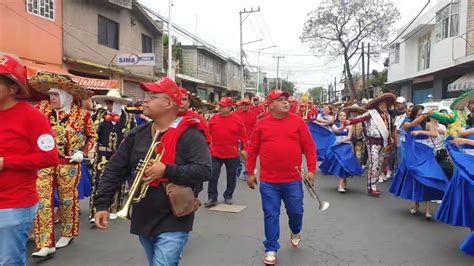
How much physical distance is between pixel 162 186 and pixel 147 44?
2423 centimetres

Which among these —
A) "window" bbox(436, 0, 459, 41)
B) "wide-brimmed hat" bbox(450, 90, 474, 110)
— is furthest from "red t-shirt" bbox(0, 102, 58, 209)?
"window" bbox(436, 0, 459, 41)

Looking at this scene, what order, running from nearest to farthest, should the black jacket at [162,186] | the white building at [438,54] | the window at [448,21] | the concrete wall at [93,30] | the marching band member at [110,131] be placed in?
the black jacket at [162,186]
the marching band member at [110,131]
the concrete wall at [93,30]
the white building at [438,54]
the window at [448,21]

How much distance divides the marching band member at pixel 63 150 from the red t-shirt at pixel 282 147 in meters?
2.10

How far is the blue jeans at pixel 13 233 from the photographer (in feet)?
9.41

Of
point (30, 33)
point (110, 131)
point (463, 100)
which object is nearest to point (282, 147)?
point (110, 131)

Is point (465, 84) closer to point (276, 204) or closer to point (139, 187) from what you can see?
point (276, 204)

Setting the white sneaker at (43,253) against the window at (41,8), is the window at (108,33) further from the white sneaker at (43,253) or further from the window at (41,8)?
the white sneaker at (43,253)

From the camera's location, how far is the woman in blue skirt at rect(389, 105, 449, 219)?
6.29 meters

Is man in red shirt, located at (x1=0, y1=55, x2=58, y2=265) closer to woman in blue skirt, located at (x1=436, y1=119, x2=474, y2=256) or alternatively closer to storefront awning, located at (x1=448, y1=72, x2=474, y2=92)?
woman in blue skirt, located at (x1=436, y1=119, x2=474, y2=256)

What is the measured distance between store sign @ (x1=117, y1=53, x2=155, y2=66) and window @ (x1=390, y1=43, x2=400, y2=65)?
75.3 feet

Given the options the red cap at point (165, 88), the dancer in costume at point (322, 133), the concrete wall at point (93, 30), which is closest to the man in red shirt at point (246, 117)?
the dancer in costume at point (322, 133)

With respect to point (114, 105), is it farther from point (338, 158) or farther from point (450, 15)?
point (450, 15)

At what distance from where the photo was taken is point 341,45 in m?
39.2

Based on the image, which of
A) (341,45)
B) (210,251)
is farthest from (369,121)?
(341,45)
